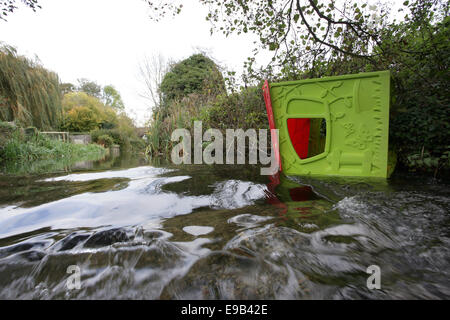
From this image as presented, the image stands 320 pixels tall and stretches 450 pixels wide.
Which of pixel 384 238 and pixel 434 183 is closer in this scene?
pixel 384 238

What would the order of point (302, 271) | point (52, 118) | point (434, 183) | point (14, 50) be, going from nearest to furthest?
point (302, 271)
point (434, 183)
point (14, 50)
point (52, 118)

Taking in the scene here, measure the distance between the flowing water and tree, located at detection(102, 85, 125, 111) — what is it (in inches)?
1759

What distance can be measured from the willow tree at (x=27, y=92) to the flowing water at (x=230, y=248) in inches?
401

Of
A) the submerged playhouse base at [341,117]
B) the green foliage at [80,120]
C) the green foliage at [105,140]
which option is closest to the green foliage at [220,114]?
the submerged playhouse base at [341,117]

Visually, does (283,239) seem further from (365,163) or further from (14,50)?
(14,50)

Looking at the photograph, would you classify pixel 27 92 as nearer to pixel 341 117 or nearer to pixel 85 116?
pixel 341 117

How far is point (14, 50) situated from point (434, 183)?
15142 millimetres

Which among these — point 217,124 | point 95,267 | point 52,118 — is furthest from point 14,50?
point 95,267

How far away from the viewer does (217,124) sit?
19.9 feet

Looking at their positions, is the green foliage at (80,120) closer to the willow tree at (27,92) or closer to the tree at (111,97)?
the willow tree at (27,92)

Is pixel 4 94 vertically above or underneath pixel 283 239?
above

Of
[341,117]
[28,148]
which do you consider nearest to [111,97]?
[28,148]

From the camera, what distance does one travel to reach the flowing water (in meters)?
0.76
